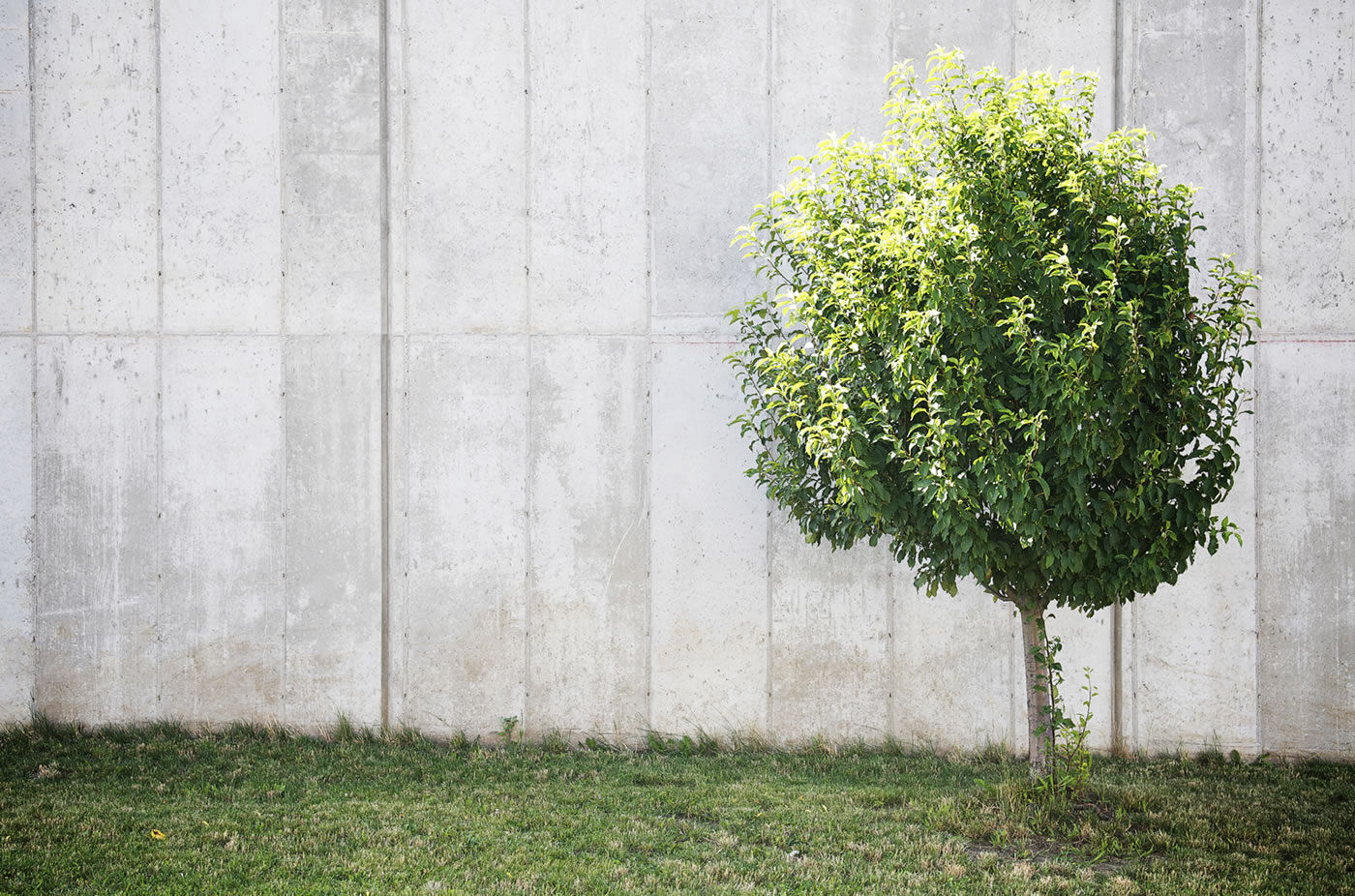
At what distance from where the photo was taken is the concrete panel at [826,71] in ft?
25.1

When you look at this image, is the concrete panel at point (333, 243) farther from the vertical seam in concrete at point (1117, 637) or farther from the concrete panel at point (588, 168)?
the vertical seam in concrete at point (1117, 637)

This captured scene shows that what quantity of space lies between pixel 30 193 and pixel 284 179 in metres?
2.05

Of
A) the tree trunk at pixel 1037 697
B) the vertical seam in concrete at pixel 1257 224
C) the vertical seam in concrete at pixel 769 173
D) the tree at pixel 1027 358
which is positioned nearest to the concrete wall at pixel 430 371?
the vertical seam in concrete at pixel 769 173

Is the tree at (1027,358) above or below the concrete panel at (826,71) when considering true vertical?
below

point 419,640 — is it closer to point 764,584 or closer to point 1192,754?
point 764,584

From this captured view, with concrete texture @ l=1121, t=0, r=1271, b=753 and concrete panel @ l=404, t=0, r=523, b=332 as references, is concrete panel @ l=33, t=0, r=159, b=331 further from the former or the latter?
concrete texture @ l=1121, t=0, r=1271, b=753

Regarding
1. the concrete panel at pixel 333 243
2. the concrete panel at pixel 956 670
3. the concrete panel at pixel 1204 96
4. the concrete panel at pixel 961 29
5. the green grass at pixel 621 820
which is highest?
the concrete panel at pixel 961 29

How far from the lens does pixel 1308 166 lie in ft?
24.6

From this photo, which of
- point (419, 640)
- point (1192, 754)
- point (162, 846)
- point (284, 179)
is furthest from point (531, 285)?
point (1192, 754)

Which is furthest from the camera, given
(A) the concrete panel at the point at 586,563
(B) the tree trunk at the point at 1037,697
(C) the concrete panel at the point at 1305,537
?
(A) the concrete panel at the point at 586,563

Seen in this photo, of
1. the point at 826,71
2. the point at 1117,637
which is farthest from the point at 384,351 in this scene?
the point at 1117,637

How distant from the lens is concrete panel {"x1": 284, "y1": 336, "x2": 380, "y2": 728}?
25.1ft

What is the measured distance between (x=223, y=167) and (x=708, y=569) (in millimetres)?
5117

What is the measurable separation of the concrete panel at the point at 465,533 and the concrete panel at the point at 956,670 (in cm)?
310
